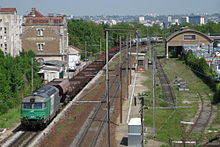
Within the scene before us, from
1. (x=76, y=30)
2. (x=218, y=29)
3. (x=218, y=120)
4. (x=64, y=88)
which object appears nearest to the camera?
(x=218, y=120)

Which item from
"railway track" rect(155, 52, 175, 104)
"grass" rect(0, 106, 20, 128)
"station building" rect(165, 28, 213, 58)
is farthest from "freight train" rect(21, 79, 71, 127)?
"station building" rect(165, 28, 213, 58)

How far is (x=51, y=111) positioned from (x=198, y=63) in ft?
83.0

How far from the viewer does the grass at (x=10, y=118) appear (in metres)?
25.1

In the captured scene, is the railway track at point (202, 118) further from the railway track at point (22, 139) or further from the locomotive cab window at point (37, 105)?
the railway track at point (22, 139)

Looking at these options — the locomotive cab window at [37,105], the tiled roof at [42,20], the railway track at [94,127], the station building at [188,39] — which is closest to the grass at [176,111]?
the railway track at [94,127]

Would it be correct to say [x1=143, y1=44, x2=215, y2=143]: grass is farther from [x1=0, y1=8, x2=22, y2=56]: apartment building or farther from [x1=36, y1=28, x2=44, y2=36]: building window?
[x1=0, y1=8, x2=22, y2=56]: apartment building

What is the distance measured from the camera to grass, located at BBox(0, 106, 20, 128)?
990 inches

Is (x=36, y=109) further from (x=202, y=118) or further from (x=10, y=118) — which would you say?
(x=202, y=118)

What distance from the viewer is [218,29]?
4092 inches

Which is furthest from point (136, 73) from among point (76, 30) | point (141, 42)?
point (141, 42)

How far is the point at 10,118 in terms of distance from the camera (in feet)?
88.3

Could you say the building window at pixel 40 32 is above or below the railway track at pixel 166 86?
above

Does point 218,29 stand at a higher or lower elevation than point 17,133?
higher

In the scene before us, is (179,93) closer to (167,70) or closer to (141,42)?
(167,70)
